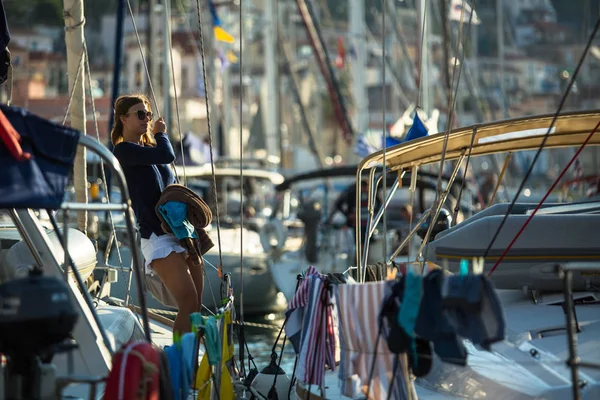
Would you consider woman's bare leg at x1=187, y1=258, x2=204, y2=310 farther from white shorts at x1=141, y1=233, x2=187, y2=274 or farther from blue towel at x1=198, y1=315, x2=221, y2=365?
blue towel at x1=198, y1=315, x2=221, y2=365

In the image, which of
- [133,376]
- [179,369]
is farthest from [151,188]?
[133,376]

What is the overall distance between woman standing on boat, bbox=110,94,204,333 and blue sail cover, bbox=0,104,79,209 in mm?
1233

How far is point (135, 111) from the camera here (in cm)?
598

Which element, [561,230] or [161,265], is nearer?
[161,265]

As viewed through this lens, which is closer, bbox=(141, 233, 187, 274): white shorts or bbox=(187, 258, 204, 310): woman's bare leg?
bbox=(141, 233, 187, 274): white shorts

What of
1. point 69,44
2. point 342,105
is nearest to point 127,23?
point 342,105

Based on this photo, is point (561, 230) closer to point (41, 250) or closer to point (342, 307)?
point (342, 307)

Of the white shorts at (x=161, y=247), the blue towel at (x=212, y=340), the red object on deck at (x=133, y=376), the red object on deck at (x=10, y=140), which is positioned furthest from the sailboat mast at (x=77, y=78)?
the red object on deck at (x=133, y=376)

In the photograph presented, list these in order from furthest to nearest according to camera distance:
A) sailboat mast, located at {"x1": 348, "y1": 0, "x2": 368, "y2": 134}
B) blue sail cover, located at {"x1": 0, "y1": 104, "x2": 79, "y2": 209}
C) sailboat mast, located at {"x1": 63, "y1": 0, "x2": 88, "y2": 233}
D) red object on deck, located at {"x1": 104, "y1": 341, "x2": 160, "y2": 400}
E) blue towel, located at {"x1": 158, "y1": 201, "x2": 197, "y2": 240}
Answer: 1. sailboat mast, located at {"x1": 348, "y1": 0, "x2": 368, "y2": 134}
2. sailboat mast, located at {"x1": 63, "y1": 0, "x2": 88, "y2": 233}
3. blue towel, located at {"x1": 158, "y1": 201, "x2": 197, "y2": 240}
4. blue sail cover, located at {"x1": 0, "y1": 104, "x2": 79, "y2": 209}
5. red object on deck, located at {"x1": 104, "y1": 341, "x2": 160, "y2": 400}

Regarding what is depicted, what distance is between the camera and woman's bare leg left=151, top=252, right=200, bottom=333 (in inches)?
231

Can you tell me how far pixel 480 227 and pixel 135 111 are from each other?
2.23 metres

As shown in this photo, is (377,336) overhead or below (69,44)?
below

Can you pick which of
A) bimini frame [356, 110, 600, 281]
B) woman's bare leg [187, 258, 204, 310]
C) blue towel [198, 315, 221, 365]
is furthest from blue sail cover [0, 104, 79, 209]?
bimini frame [356, 110, 600, 281]

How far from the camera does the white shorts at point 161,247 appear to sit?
588 cm
